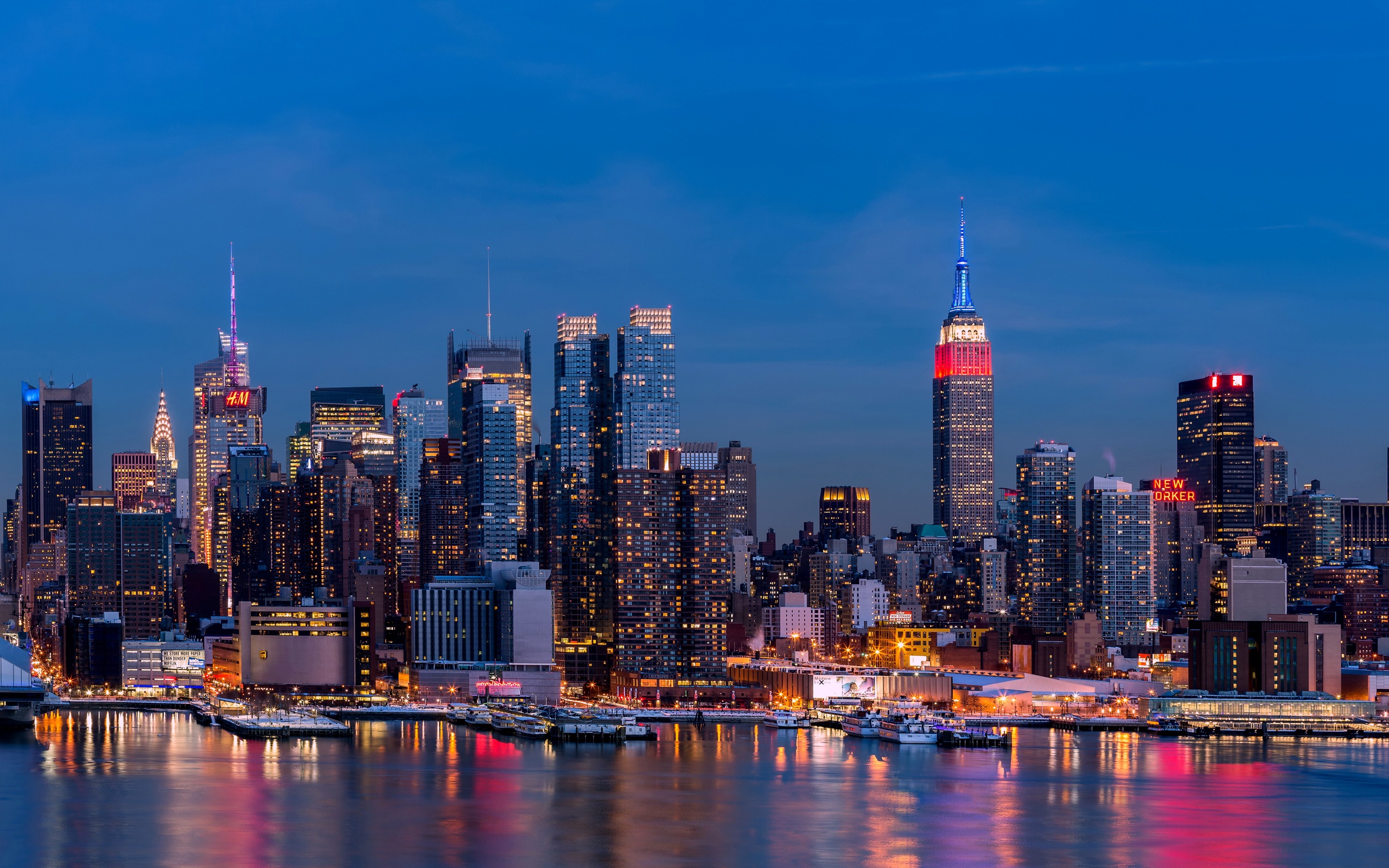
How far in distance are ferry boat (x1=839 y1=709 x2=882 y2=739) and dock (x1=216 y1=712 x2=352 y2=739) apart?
30.7 meters

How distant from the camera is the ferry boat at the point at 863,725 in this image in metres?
123

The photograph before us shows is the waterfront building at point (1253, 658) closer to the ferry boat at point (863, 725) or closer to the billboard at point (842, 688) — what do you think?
the billboard at point (842, 688)

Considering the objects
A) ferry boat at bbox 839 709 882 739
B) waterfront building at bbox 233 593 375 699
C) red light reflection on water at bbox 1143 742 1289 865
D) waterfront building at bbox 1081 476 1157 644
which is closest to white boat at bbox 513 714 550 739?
ferry boat at bbox 839 709 882 739

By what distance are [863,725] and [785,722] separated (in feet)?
25.7

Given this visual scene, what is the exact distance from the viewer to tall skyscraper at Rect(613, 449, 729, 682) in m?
151

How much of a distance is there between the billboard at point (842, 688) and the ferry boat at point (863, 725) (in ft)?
58.7

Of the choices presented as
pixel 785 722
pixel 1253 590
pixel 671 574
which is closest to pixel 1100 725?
pixel 785 722

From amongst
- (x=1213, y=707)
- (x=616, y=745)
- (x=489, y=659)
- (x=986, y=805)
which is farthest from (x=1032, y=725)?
(x=986, y=805)

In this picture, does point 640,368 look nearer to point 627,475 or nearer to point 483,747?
point 627,475

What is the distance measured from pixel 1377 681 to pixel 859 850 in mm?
88358

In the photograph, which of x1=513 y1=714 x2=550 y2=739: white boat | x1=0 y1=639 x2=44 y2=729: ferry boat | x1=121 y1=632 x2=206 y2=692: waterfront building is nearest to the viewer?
x1=513 y1=714 x2=550 y2=739: white boat

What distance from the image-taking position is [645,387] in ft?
616

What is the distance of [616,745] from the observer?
110000mm

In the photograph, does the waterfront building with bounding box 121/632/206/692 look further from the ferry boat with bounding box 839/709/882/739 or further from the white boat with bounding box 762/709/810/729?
the ferry boat with bounding box 839/709/882/739
